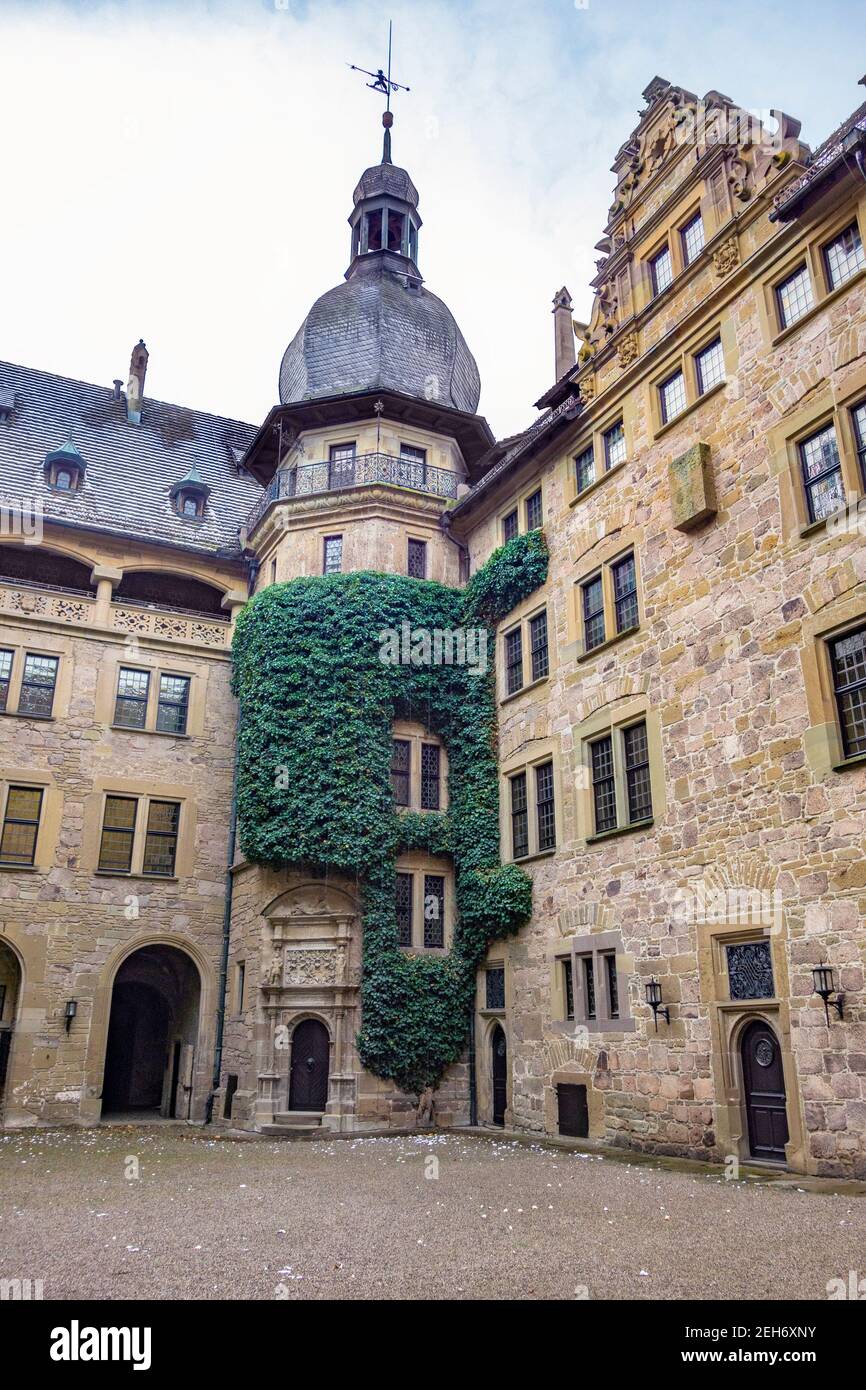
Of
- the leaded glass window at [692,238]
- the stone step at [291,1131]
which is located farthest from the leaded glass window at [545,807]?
the leaded glass window at [692,238]

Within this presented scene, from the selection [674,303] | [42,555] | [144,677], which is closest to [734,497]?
[674,303]

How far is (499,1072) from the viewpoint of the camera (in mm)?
20234

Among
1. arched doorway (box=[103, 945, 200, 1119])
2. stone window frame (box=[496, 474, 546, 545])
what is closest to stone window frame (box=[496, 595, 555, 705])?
stone window frame (box=[496, 474, 546, 545])

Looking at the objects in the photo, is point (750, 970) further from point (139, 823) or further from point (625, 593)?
point (139, 823)

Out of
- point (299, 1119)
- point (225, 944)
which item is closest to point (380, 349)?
point (225, 944)

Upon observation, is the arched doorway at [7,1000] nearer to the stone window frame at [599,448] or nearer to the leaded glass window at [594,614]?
the leaded glass window at [594,614]

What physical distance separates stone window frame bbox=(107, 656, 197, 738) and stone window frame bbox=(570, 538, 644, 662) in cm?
A: 1048

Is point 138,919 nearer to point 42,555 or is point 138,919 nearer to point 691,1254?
point 42,555

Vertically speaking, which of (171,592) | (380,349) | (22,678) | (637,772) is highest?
(380,349)

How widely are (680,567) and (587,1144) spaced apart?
9.55 m

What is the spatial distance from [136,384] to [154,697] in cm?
1305

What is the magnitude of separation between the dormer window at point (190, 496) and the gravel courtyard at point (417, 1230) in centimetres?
1786

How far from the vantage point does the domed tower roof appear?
2606 cm

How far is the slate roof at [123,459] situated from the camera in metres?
26.7
